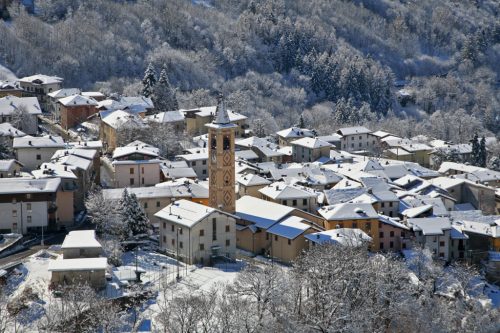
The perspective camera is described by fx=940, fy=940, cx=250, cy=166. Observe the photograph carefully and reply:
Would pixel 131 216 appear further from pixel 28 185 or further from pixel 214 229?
pixel 28 185

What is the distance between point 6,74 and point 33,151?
36.7m

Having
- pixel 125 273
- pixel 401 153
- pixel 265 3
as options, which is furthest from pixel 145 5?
pixel 125 273

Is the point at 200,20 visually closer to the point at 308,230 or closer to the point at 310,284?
the point at 308,230

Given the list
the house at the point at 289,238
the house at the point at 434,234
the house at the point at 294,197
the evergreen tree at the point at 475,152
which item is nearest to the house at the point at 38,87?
the house at the point at 294,197

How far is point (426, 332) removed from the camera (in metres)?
44.2

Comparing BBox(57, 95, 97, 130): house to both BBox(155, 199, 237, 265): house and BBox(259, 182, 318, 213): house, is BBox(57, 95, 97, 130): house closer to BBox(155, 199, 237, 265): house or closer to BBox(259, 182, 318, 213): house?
BBox(259, 182, 318, 213): house

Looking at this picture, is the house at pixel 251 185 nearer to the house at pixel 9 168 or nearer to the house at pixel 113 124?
the house at pixel 113 124

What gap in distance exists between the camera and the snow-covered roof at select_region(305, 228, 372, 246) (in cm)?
5056

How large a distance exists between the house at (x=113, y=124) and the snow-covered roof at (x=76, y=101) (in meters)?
4.73

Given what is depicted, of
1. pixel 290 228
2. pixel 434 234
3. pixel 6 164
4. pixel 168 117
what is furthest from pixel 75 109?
pixel 434 234

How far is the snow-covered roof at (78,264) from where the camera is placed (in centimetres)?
4275

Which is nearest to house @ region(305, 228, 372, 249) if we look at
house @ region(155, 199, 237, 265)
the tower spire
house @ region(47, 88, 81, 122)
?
house @ region(155, 199, 237, 265)

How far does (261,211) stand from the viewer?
55.3m

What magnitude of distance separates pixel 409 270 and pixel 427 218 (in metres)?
7.15
